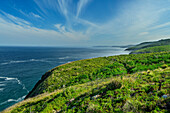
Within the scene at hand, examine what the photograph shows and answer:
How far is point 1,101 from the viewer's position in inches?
1088

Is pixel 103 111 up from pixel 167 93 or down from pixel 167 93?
down

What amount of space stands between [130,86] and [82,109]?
5.04 metres

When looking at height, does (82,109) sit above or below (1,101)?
above

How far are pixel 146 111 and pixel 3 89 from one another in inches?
2002

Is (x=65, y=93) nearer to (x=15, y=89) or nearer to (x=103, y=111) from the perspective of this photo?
(x=103, y=111)

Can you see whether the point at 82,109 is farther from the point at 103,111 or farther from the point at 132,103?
the point at 132,103

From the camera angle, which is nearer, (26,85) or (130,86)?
(130,86)

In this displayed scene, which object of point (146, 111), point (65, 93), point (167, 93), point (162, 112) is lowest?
point (65, 93)

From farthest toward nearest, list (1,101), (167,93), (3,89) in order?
1. (3,89)
2. (1,101)
3. (167,93)

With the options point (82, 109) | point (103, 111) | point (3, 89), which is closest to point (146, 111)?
point (103, 111)

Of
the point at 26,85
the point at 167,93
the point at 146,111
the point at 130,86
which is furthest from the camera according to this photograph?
the point at 26,85

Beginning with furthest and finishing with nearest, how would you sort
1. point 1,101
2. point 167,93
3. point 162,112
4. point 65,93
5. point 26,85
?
point 26,85, point 1,101, point 65,93, point 167,93, point 162,112

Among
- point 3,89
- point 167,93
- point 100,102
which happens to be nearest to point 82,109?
point 100,102

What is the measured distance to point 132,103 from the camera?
500cm
